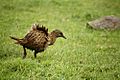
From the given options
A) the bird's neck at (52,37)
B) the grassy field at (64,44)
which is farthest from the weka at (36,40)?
the grassy field at (64,44)

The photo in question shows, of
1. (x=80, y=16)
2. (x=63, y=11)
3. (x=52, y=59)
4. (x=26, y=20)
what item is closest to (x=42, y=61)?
(x=52, y=59)

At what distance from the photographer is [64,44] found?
13406mm

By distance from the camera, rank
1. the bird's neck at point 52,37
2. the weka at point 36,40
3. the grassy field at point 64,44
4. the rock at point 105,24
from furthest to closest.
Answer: the rock at point 105,24
the bird's neck at point 52,37
the weka at point 36,40
the grassy field at point 64,44

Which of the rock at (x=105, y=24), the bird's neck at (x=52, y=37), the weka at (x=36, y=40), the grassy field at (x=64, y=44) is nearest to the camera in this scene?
the grassy field at (x=64, y=44)

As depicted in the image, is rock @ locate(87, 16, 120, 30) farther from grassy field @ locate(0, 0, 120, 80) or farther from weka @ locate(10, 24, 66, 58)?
weka @ locate(10, 24, 66, 58)

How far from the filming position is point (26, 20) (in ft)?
56.2

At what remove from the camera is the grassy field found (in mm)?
9172

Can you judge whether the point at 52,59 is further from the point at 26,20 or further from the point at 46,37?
the point at 26,20

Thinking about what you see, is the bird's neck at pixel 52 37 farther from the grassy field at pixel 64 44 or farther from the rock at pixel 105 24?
the rock at pixel 105 24

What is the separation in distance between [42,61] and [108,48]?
3.60m

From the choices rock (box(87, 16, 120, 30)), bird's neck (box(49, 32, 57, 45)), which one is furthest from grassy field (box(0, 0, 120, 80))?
bird's neck (box(49, 32, 57, 45))

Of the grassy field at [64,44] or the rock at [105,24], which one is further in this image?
the rock at [105,24]

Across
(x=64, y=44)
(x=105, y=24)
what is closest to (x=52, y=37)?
(x=64, y=44)

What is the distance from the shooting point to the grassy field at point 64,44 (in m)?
9.17
